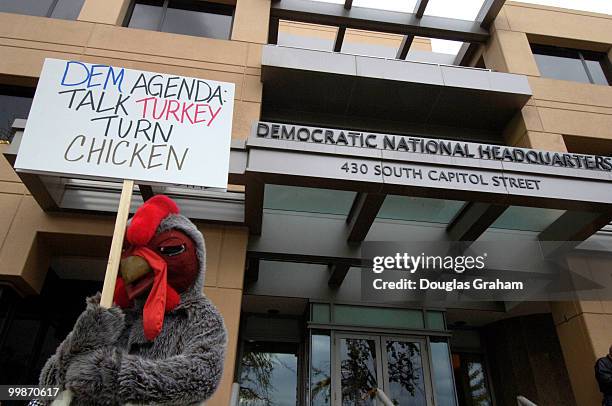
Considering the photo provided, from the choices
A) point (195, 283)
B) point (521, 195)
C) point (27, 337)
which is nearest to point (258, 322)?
point (27, 337)

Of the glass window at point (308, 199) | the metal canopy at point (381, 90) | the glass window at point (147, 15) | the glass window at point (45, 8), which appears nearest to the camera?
the glass window at point (308, 199)

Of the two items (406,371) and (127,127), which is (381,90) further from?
(127,127)

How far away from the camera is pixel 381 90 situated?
866cm

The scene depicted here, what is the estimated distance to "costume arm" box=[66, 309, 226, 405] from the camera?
1851 millimetres

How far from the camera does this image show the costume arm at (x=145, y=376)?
6.07 ft

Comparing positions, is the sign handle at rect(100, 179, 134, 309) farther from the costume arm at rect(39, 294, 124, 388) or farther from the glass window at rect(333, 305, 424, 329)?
the glass window at rect(333, 305, 424, 329)

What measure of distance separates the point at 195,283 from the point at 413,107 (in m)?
7.59

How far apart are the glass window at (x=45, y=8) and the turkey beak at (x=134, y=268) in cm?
828

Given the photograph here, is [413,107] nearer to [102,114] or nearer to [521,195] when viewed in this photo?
[521,195]

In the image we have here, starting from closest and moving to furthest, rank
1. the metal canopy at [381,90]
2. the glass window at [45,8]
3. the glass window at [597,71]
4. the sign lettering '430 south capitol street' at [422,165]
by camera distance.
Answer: the sign lettering '430 south capitol street' at [422,165] → the metal canopy at [381,90] → the glass window at [45,8] → the glass window at [597,71]

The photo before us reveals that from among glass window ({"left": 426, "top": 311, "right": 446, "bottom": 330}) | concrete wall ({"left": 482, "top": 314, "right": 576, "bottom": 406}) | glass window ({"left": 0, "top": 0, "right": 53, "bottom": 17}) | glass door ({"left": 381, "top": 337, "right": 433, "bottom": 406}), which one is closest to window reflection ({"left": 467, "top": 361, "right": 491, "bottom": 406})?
concrete wall ({"left": 482, "top": 314, "right": 576, "bottom": 406})

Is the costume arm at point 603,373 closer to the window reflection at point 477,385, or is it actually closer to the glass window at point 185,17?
the window reflection at point 477,385

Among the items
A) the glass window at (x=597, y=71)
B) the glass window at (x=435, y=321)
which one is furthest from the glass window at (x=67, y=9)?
the glass window at (x=597, y=71)

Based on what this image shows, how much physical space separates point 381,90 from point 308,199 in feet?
10.6
